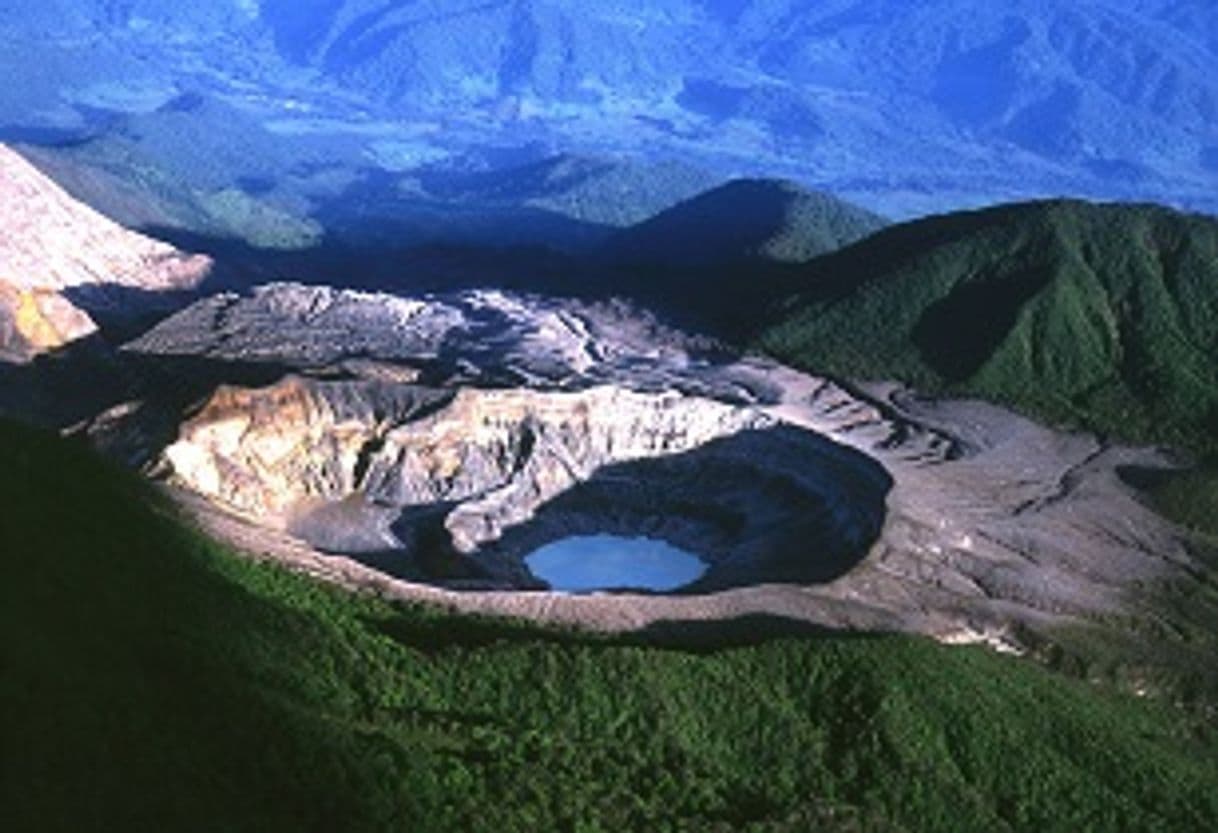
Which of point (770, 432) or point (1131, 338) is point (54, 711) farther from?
point (1131, 338)

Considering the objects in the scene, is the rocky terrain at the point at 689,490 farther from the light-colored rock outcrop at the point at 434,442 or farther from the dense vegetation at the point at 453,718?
the dense vegetation at the point at 453,718

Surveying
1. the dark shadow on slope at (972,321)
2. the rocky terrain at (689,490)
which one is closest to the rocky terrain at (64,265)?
the rocky terrain at (689,490)

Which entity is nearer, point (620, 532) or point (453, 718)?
point (453, 718)

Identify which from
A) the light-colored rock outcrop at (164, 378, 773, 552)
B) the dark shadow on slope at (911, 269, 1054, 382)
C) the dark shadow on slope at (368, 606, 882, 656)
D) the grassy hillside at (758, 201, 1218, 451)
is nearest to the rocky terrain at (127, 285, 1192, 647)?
the light-colored rock outcrop at (164, 378, 773, 552)

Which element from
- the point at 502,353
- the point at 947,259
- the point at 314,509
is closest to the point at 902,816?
the point at 314,509

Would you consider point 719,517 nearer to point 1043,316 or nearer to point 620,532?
point 620,532

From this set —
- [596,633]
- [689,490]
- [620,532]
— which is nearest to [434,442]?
[620,532]
